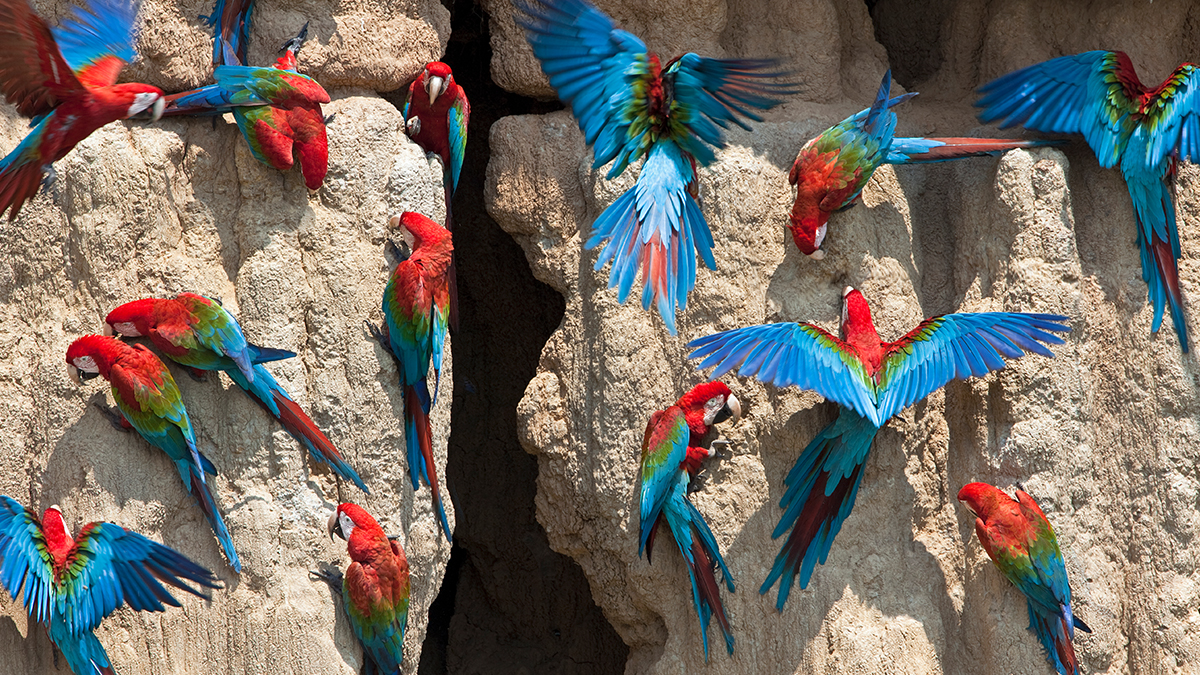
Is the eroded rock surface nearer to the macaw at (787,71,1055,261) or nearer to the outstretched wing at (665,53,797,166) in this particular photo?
the outstretched wing at (665,53,797,166)

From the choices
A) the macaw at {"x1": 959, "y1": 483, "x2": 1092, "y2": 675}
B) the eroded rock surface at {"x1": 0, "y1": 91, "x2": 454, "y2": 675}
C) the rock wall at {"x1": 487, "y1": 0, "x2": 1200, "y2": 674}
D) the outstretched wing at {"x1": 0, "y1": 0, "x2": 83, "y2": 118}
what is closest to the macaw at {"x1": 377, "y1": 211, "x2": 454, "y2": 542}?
the eroded rock surface at {"x1": 0, "y1": 91, "x2": 454, "y2": 675}

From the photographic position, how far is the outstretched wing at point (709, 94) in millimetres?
3434

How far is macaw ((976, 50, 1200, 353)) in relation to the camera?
12.5 ft

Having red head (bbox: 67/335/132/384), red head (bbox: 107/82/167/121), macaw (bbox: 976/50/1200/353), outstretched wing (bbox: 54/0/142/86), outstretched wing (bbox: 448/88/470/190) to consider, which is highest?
macaw (bbox: 976/50/1200/353)

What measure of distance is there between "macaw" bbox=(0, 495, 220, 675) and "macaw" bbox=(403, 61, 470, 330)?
1.18m

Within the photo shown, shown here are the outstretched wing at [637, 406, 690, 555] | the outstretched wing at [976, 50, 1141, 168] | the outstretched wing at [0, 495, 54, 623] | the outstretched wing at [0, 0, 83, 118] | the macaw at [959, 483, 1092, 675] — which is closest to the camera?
the outstretched wing at [0, 0, 83, 118]

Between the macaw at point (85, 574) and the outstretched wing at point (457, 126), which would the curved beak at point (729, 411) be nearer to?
the outstretched wing at point (457, 126)

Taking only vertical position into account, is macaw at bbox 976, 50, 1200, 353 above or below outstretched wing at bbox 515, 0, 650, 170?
above

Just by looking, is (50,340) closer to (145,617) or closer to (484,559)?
(145,617)

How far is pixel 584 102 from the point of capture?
11.4 ft

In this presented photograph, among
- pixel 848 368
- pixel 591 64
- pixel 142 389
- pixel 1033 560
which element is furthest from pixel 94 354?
pixel 1033 560

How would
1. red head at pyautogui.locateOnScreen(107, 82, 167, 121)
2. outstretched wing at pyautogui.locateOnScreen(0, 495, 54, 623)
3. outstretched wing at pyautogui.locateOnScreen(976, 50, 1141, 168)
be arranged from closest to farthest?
outstretched wing at pyautogui.locateOnScreen(0, 495, 54, 623) < red head at pyautogui.locateOnScreen(107, 82, 167, 121) < outstretched wing at pyautogui.locateOnScreen(976, 50, 1141, 168)

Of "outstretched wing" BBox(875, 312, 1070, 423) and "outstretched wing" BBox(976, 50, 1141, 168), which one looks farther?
"outstretched wing" BBox(976, 50, 1141, 168)

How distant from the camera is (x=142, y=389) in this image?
11.1ft
